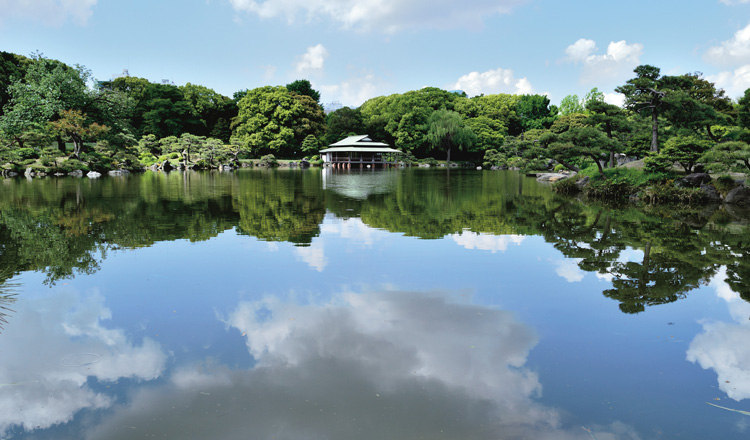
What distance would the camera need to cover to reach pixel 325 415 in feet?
9.61

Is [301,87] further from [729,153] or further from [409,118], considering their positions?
[729,153]

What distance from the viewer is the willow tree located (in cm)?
5081

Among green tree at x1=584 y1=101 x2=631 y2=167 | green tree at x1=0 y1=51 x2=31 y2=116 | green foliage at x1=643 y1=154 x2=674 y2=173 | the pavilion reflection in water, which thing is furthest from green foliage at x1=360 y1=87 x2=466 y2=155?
green foliage at x1=643 y1=154 x2=674 y2=173

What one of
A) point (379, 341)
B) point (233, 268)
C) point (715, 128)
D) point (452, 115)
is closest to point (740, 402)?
point (379, 341)

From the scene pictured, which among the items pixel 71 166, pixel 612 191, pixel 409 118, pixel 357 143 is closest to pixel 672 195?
pixel 612 191

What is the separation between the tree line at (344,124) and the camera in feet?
62.7

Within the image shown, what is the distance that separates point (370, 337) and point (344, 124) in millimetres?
53788

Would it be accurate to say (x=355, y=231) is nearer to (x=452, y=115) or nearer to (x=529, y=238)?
(x=529, y=238)

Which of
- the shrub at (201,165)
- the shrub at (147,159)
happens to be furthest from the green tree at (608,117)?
the shrub at (147,159)

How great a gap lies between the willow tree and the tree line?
0.14 m

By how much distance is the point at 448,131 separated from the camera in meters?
50.8

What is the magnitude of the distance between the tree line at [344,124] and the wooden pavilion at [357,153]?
3.23m

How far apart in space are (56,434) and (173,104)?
54183 mm

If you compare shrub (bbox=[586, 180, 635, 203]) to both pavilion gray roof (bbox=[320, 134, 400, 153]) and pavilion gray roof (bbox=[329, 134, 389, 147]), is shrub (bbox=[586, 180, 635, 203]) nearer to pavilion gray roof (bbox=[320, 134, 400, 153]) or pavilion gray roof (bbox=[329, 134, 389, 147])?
pavilion gray roof (bbox=[320, 134, 400, 153])
